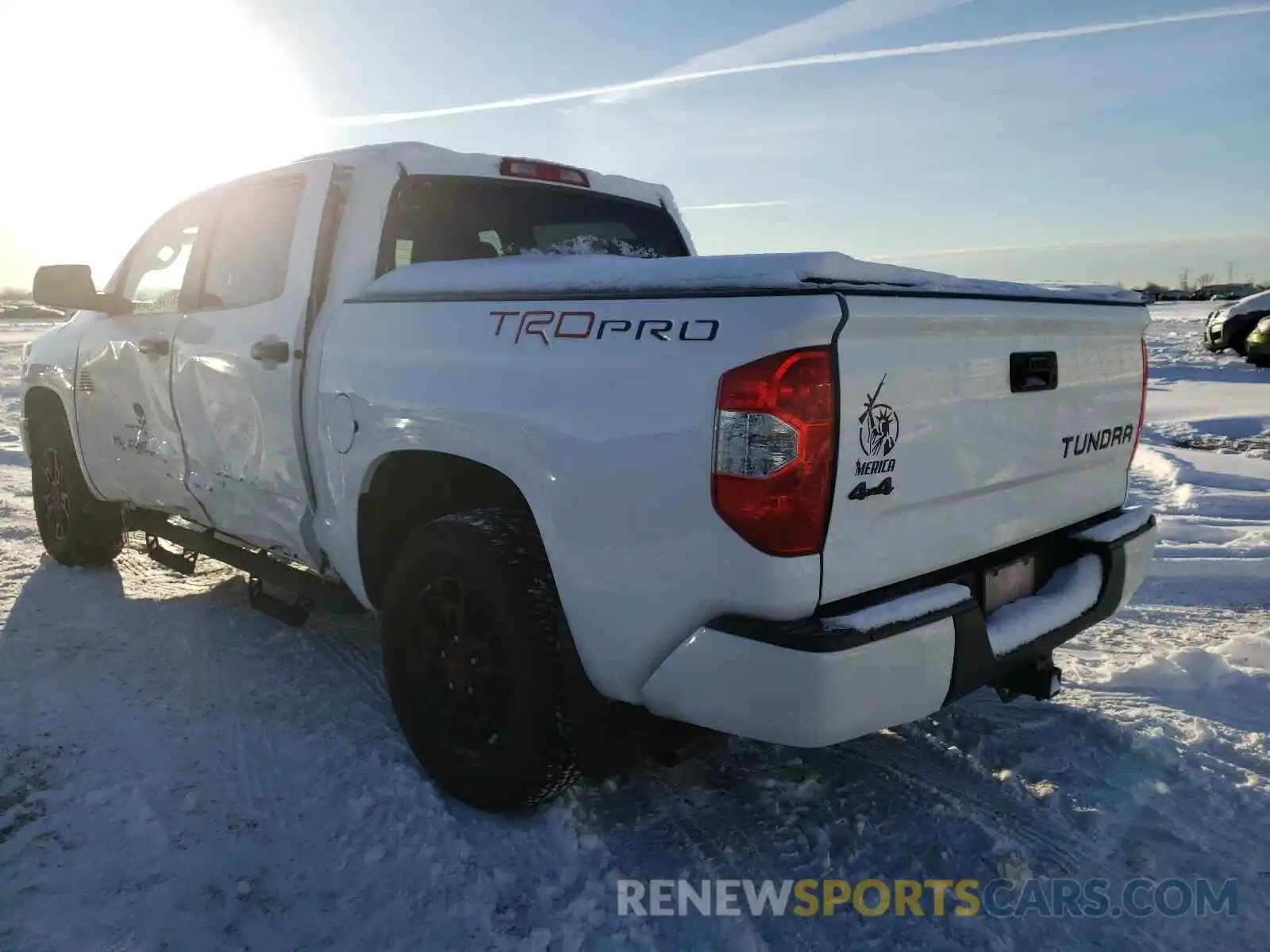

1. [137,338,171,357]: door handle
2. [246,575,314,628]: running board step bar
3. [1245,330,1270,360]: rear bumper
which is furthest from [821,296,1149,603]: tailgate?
[1245,330,1270,360]: rear bumper

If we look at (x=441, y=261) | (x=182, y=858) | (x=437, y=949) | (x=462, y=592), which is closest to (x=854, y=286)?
(x=462, y=592)

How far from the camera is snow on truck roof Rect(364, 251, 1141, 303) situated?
82.0 inches

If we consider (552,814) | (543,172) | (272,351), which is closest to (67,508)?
(272,351)

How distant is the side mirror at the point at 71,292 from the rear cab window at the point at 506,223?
196 centimetres

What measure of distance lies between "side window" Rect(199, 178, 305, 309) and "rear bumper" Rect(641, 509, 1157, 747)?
7.41 ft

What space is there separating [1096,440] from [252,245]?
126 inches

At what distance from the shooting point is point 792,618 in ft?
6.72

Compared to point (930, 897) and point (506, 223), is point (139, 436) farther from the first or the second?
point (930, 897)

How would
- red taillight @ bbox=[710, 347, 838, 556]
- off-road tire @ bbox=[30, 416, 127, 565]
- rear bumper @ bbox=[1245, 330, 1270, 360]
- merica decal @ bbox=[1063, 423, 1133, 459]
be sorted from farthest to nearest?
1. rear bumper @ bbox=[1245, 330, 1270, 360]
2. off-road tire @ bbox=[30, 416, 127, 565]
3. merica decal @ bbox=[1063, 423, 1133, 459]
4. red taillight @ bbox=[710, 347, 838, 556]

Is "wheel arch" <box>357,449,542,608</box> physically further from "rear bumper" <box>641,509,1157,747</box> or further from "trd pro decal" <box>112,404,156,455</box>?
"trd pro decal" <box>112,404,156,455</box>

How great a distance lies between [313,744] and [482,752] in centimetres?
84

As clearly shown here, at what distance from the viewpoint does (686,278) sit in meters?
2.20

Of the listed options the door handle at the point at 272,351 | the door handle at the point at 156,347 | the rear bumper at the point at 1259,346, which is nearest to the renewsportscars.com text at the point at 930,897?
the door handle at the point at 272,351

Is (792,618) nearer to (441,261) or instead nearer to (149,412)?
(441,261)
